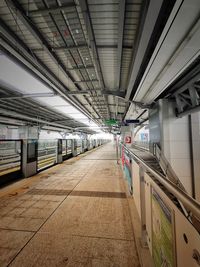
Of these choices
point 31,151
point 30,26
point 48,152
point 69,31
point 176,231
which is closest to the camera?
point 176,231

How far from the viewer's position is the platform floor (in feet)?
5.88

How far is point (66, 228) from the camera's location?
237 centimetres

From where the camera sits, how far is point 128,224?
8.23 ft

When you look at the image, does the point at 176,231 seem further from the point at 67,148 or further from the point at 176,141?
the point at 67,148

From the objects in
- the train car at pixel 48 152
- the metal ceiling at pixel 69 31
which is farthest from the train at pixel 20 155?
the metal ceiling at pixel 69 31

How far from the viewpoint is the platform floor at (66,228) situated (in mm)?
1792

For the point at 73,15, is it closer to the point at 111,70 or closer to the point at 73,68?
the point at 73,68

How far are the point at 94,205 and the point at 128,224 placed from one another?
2.96 feet

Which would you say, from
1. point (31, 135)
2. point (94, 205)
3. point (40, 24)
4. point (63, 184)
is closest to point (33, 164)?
point (63, 184)

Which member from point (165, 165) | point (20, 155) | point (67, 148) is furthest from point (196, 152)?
point (67, 148)

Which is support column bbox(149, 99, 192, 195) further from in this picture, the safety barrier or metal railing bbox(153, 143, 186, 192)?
the safety barrier

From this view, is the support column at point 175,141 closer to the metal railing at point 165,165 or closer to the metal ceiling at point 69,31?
the metal railing at point 165,165

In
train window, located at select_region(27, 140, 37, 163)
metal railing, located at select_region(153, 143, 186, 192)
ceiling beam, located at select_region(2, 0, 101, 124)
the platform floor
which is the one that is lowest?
the platform floor

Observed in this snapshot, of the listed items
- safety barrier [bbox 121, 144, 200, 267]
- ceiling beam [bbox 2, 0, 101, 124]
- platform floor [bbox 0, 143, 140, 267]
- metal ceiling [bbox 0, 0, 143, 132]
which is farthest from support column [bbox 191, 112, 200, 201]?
ceiling beam [bbox 2, 0, 101, 124]
